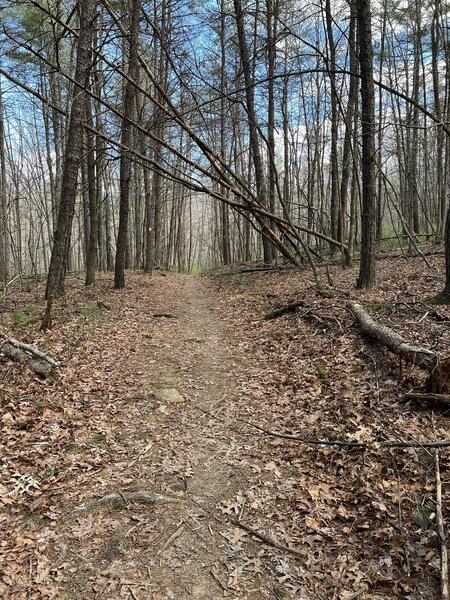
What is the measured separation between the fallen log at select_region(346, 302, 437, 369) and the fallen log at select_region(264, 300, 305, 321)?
6.90ft

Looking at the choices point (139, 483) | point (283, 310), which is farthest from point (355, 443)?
point (283, 310)

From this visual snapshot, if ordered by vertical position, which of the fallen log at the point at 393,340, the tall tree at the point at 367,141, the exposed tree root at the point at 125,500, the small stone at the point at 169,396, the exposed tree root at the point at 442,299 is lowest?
the exposed tree root at the point at 125,500

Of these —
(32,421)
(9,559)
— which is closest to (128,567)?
(9,559)

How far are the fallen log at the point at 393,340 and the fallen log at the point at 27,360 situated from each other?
501cm

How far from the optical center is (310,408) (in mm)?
5355

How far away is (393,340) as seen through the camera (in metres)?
5.57

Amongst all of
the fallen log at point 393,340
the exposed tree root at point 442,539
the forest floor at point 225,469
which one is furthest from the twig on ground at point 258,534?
the fallen log at point 393,340

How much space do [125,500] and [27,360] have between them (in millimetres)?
3456

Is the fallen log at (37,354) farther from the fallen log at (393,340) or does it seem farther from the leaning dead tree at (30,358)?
the fallen log at (393,340)

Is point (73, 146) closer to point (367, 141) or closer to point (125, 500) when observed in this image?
point (367, 141)

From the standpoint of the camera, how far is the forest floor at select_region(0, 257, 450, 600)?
9.99 ft

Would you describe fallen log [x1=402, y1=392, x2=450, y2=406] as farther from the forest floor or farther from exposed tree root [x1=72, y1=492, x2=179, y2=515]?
exposed tree root [x1=72, y1=492, x2=179, y2=515]

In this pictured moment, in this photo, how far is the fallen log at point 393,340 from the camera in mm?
4914

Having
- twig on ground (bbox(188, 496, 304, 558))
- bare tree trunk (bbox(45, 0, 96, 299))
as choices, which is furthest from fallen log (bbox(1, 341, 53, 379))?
twig on ground (bbox(188, 496, 304, 558))
